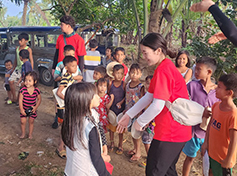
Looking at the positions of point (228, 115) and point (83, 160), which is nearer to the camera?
point (83, 160)

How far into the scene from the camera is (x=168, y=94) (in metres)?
1.75

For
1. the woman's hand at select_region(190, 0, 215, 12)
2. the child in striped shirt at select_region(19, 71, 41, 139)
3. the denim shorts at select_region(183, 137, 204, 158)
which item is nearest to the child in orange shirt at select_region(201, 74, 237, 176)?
the denim shorts at select_region(183, 137, 204, 158)

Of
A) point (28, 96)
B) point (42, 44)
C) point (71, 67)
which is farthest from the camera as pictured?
point (42, 44)

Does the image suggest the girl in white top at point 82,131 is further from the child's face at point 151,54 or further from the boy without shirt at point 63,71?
the boy without shirt at point 63,71

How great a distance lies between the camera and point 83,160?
66.1 inches

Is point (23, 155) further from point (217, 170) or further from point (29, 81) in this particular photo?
point (217, 170)

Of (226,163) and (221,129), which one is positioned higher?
(221,129)

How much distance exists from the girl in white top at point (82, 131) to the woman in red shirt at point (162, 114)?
0.43 metres

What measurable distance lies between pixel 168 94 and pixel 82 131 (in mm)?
739

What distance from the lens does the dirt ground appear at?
297 centimetres

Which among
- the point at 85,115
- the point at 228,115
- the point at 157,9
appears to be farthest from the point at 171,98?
the point at 157,9

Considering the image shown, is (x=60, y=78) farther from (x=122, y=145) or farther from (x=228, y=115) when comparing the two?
(x=228, y=115)

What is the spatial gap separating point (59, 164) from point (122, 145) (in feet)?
3.98

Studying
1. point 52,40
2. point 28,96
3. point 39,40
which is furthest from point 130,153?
point 39,40
